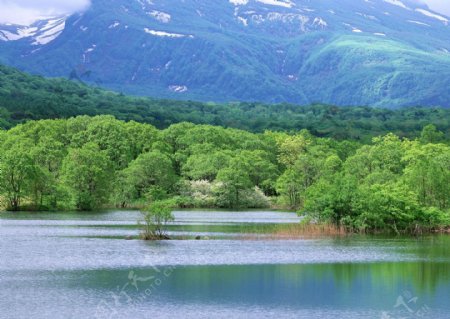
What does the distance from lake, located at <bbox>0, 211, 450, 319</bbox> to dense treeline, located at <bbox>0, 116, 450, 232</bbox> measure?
14.6 feet

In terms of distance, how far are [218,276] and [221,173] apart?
79700mm

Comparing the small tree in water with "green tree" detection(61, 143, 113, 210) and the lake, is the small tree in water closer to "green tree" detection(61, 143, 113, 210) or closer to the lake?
the lake

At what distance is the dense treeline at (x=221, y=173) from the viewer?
77500mm

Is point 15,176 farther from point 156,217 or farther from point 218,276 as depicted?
point 218,276

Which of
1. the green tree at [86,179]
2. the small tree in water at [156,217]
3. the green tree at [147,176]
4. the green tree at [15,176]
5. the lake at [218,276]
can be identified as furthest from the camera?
the green tree at [147,176]

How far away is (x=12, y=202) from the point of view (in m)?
104

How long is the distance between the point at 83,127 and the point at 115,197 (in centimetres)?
3314

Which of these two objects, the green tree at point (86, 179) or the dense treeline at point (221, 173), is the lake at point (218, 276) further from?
the green tree at point (86, 179)

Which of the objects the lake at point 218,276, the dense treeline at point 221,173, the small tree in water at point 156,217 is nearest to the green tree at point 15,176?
the dense treeline at point 221,173

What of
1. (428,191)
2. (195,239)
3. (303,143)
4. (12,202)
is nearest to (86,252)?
(195,239)

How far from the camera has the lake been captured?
40.9 m

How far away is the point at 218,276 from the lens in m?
50.2

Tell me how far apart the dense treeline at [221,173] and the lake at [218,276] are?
14.6ft

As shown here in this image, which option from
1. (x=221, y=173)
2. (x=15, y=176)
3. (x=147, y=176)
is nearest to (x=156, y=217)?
(x=15, y=176)
